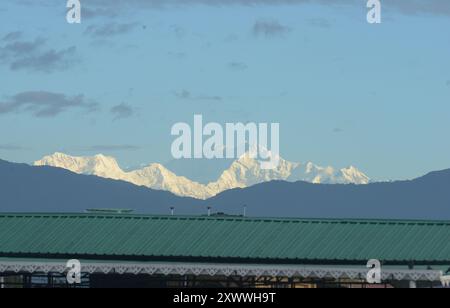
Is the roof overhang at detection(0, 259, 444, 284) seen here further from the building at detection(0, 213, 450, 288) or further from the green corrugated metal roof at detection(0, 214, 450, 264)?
the green corrugated metal roof at detection(0, 214, 450, 264)

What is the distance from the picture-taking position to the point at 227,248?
294 feet

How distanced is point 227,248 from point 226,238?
5.06 feet

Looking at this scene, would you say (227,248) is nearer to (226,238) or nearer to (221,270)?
(226,238)

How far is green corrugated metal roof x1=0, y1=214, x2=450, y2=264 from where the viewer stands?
8756cm

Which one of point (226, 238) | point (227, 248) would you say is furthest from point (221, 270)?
point (226, 238)

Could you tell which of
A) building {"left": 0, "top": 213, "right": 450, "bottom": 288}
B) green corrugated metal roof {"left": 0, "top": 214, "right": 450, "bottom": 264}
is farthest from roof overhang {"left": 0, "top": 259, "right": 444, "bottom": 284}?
green corrugated metal roof {"left": 0, "top": 214, "right": 450, "bottom": 264}

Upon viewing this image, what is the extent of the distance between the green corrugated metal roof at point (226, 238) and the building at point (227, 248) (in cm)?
6

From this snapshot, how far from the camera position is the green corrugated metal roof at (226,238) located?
8756 centimetres

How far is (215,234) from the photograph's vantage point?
9156 cm

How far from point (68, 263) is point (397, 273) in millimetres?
21504

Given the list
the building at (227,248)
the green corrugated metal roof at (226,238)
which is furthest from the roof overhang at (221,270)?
the green corrugated metal roof at (226,238)

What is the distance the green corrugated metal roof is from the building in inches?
2.5
